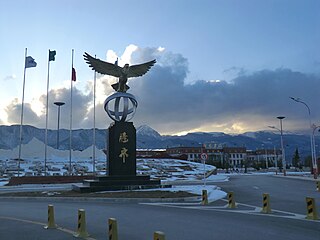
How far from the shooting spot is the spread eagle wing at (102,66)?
89.9 ft

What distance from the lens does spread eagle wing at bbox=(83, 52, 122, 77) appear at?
27406mm

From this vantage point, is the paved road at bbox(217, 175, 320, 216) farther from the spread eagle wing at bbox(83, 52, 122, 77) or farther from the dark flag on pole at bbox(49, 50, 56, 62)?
the dark flag on pole at bbox(49, 50, 56, 62)

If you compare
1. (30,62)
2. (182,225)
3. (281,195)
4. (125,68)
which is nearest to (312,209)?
(182,225)

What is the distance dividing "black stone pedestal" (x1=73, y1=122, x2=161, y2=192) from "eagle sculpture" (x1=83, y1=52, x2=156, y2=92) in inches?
134

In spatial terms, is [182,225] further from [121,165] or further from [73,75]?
[73,75]

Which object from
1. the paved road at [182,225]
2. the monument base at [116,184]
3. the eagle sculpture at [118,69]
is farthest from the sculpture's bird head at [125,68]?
the paved road at [182,225]

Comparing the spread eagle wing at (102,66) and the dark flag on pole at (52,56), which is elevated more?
the dark flag on pole at (52,56)

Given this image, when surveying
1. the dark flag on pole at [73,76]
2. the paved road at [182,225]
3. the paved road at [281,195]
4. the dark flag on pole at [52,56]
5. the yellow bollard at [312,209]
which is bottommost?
the paved road at [281,195]

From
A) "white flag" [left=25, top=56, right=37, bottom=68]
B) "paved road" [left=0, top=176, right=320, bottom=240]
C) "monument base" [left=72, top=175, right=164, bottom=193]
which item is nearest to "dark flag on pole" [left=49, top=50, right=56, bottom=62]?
"white flag" [left=25, top=56, right=37, bottom=68]

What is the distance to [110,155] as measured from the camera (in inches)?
1042

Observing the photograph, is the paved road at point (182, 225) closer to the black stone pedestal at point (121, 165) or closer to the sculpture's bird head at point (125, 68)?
the black stone pedestal at point (121, 165)

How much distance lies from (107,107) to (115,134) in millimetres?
2574

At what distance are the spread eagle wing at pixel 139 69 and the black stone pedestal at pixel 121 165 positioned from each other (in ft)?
14.6

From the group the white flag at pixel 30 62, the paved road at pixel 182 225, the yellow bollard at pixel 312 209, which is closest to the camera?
the paved road at pixel 182 225
